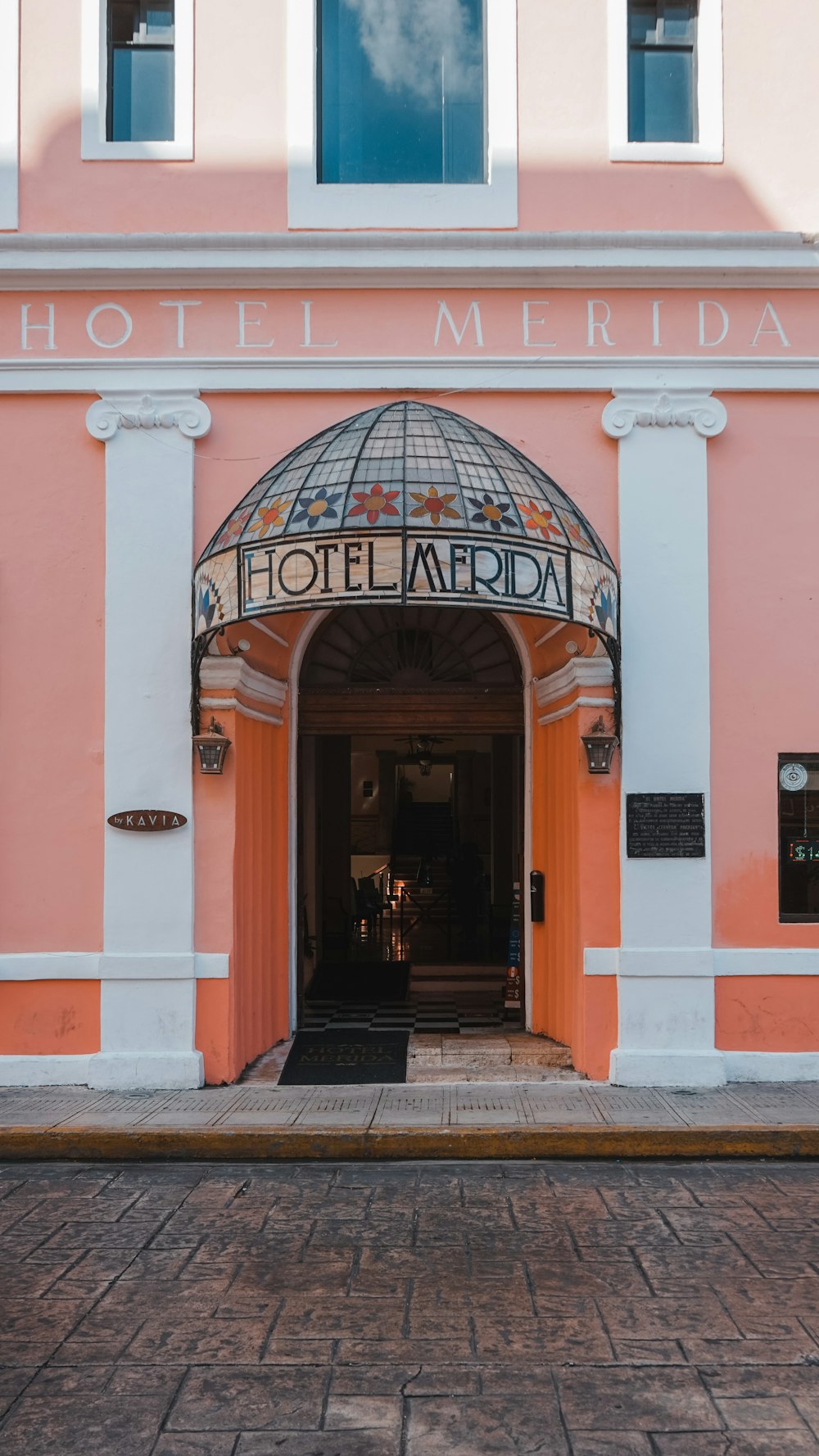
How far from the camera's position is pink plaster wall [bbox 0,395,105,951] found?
8.55m

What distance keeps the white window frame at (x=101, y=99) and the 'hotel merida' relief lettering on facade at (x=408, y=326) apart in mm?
1042

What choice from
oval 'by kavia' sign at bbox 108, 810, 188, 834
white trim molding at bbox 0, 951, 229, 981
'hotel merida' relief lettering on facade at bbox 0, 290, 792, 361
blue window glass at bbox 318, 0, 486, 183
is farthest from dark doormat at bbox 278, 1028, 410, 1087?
blue window glass at bbox 318, 0, 486, 183

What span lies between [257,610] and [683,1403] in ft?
16.0

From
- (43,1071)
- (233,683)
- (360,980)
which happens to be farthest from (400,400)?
(360,980)

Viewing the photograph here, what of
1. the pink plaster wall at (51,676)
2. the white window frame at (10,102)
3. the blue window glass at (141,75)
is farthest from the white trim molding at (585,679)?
the white window frame at (10,102)

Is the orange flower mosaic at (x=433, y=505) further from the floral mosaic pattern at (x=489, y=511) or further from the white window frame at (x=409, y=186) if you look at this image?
the white window frame at (x=409, y=186)

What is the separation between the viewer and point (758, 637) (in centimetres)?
867

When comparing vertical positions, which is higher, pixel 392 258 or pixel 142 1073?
pixel 392 258

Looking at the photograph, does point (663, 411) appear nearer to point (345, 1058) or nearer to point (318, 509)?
point (318, 509)

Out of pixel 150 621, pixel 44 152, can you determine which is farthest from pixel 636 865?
pixel 44 152

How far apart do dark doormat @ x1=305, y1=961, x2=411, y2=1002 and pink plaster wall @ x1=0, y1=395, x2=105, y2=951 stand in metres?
3.40

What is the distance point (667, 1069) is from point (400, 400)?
16.7 feet

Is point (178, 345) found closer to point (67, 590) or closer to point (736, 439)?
point (67, 590)

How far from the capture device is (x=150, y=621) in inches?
337
